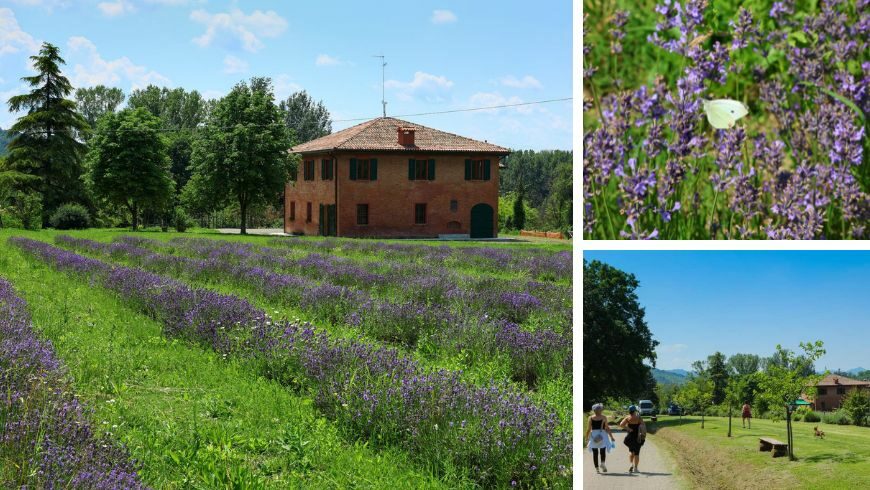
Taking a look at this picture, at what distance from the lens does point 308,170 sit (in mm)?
46781

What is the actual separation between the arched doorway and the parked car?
4193 cm

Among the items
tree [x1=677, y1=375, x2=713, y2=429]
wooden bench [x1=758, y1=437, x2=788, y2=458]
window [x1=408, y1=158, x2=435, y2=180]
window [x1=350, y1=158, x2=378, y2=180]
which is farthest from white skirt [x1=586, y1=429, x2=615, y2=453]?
window [x1=408, y1=158, x2=435, y2=180]

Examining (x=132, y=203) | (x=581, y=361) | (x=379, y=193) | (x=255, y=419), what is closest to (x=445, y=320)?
(x=255, y=419)

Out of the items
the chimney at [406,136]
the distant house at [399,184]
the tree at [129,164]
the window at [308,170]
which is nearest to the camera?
the distant house at [399,184]

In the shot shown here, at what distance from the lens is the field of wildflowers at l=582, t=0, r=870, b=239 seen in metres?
1.96

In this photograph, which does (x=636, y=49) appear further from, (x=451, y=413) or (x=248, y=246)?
(x=248, y=246)

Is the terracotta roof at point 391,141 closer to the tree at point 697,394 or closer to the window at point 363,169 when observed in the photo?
the window at point 363,169

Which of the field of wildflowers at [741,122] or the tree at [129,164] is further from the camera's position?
the tree at [129,164]

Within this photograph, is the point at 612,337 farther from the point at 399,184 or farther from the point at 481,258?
the point at 399,184

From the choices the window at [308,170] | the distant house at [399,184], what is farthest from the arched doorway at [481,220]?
the window at [308,170]

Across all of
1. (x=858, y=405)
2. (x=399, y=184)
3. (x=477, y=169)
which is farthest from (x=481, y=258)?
(x=477, y=169)

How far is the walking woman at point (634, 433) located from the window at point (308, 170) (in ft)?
146

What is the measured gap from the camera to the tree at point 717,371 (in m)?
1.99

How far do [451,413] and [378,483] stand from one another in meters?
0.72
